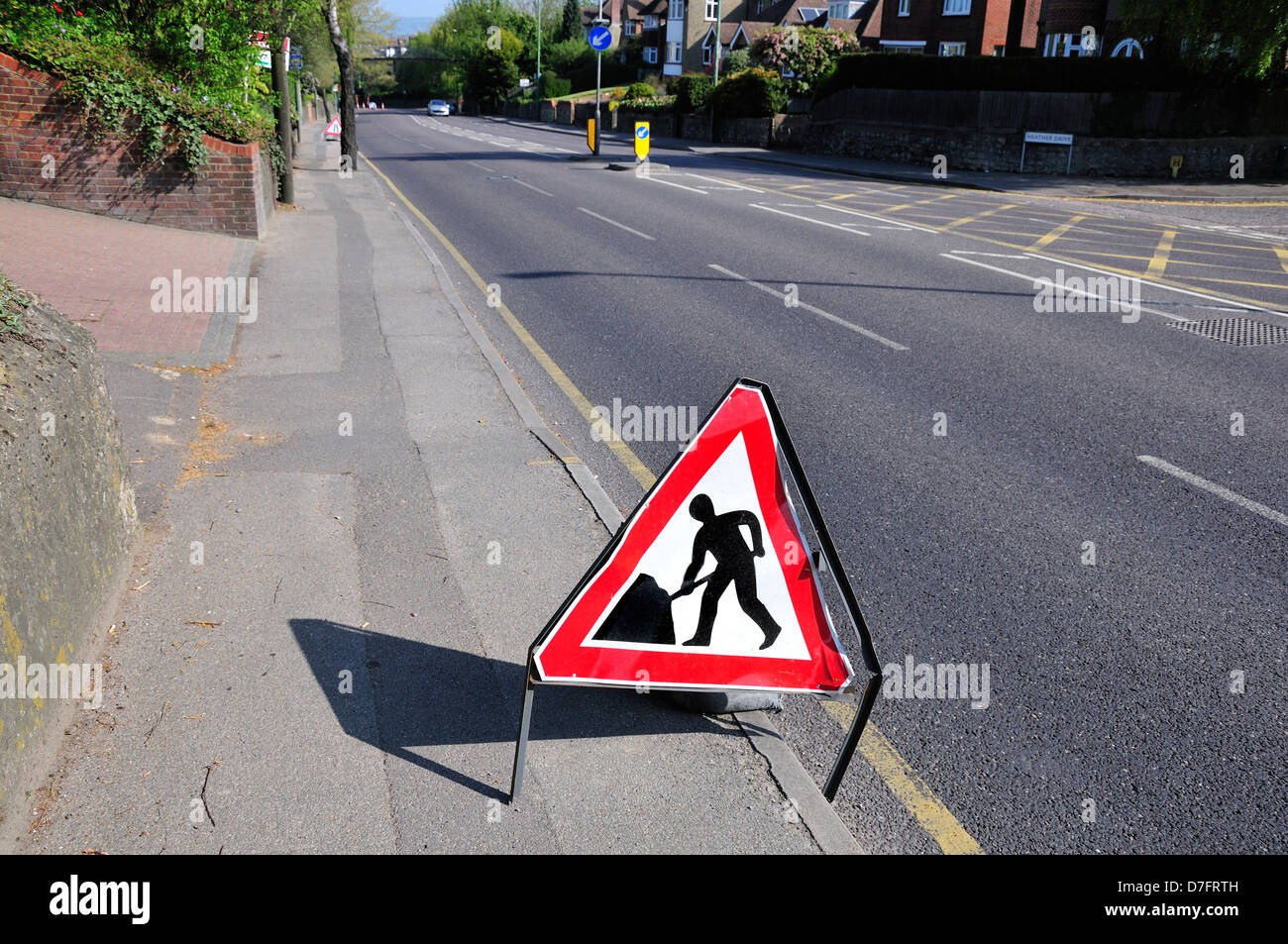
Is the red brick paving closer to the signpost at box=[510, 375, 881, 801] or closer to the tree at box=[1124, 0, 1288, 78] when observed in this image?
the signpost at box=[510, 375, 881, 801]

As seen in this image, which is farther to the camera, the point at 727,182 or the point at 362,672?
the point at 727,182

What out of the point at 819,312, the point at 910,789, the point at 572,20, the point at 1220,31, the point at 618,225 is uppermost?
the point at 572,20

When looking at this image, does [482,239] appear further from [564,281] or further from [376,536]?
[376,536]

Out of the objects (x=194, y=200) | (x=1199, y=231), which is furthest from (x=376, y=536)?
(x=1199, y=231)

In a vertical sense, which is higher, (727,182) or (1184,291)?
(727,182)

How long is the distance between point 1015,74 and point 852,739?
109 feet

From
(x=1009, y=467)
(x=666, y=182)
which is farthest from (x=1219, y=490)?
(x=666, y=182)

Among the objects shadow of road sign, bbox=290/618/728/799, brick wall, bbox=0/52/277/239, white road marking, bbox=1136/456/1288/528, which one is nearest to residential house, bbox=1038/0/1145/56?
brick wall, bbox=0/52/277/239

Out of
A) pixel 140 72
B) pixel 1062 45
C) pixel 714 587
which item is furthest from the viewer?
pixel 1062 45

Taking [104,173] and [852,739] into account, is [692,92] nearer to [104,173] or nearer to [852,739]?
[104,173]

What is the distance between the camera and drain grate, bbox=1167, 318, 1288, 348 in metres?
9.69

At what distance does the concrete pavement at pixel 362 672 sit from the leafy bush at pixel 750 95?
39003 millimetres

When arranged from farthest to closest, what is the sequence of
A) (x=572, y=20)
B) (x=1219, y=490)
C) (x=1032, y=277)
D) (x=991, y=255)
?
(x=572, y=20) < (x=991, y=255) < (x=1032, y=277) < (x=1219, y=490)

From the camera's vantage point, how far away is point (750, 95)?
43375 millimetres
